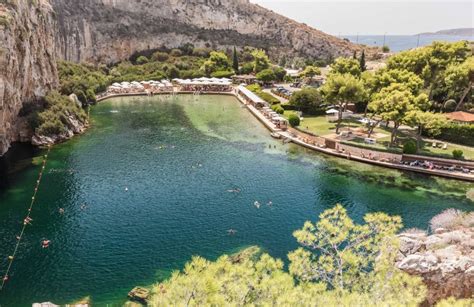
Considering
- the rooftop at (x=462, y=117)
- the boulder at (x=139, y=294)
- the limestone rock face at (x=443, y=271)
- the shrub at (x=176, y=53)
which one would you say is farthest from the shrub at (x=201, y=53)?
the limestone rock face at (x=443, y=271)

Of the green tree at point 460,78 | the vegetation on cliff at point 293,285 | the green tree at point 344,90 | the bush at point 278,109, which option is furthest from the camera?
the bush at point 278,109

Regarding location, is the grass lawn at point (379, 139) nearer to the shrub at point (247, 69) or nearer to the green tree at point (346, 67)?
the green tree at point (346, 67)

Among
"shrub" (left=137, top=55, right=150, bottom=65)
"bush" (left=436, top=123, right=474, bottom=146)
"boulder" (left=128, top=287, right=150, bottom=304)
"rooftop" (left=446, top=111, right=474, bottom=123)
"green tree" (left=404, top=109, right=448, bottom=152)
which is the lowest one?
"boulder" (left=128, top=287, right=150, bottom=304)

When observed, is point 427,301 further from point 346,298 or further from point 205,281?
point 205,281

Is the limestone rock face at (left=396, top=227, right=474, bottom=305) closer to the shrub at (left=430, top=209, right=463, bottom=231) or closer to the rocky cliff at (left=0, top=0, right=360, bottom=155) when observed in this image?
the shrub at (left=430, top=209, right=463, bottom=231)

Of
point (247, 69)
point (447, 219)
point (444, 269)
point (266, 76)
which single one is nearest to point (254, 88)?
point (266, 76)

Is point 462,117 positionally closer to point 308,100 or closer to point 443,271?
point 308,100

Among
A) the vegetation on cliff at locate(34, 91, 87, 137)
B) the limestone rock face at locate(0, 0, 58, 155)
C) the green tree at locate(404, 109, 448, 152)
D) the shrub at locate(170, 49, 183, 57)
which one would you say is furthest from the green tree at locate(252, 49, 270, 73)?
the green tree at locate(404, 109, 448, 152)
